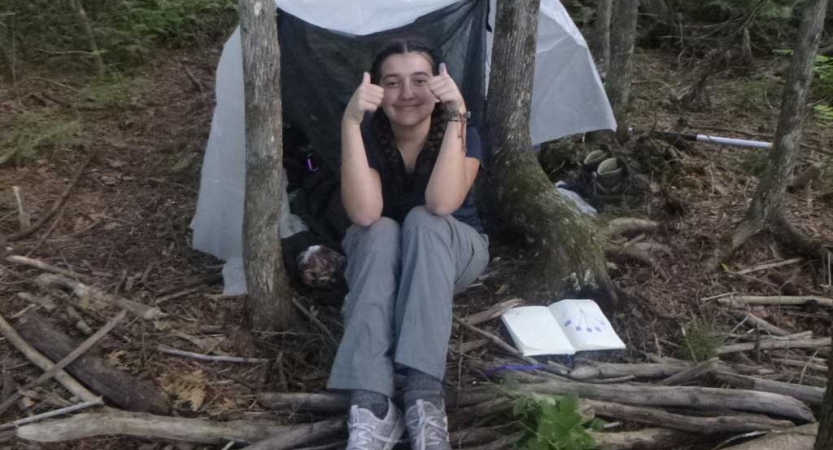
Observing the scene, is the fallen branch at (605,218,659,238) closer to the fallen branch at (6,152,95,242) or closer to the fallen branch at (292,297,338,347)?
the fallen branch at (292,297,338,347)

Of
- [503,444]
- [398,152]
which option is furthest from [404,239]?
[503,444]

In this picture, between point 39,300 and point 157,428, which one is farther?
point 39,300

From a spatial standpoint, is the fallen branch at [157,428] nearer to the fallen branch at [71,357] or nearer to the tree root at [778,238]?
the fallen branch at [71,357]

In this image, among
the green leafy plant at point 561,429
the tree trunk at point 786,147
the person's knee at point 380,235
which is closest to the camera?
the green leafy plant at point 561,429

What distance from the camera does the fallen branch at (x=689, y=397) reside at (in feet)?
7.77

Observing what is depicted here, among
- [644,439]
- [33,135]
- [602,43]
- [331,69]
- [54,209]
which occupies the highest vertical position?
[602,43]

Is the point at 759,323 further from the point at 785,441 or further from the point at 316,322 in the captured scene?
the point at 316,322

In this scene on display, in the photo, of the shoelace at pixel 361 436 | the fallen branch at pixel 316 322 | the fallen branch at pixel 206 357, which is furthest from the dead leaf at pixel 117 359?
the shoelace at pixel 361 436

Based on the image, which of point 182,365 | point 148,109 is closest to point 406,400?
point 182,365

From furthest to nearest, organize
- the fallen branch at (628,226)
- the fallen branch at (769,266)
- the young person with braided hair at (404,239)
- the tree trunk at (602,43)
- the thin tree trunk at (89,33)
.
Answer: the thin tree trunk at (89,33)
the tree trunk at (602,43)
the fallen branch at (628,226)
the fallen branch at (769,266)
the young person with braided hair at (404,239)

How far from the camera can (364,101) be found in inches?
99.4

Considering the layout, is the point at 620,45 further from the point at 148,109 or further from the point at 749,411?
the point at 148,109

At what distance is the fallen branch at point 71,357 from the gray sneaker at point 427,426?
4.09 feet

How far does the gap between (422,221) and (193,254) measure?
1.40 metres
